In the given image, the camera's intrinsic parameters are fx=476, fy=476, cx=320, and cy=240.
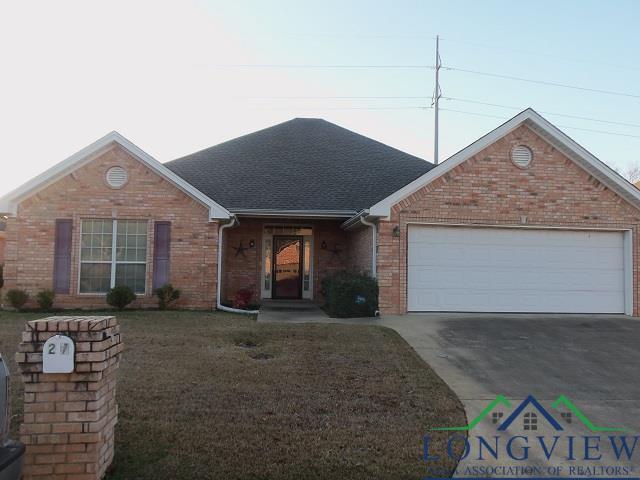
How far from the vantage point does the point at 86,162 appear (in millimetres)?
12109

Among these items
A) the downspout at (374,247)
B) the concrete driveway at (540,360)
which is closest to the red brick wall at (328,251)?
the downspout at (374,247)

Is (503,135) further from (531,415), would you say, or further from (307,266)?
(531,415)

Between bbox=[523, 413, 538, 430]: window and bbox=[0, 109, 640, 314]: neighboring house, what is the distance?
6.24m

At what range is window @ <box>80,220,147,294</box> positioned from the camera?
39.9 ft

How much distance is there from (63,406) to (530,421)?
4420mm

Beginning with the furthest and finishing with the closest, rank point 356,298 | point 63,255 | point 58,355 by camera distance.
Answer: point 63,255, point 356,298, point 58,355

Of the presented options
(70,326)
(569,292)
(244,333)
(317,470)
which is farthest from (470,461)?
(569,292)

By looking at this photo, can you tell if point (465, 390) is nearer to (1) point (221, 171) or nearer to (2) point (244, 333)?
(2) point (244, 333)

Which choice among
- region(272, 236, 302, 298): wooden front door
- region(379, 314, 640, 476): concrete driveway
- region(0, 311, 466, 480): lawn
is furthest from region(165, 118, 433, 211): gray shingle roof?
region(0, 311, 466, 480): lawn

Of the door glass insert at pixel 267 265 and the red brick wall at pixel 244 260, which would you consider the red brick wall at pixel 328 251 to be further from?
the red brick wall at pixel 244 260

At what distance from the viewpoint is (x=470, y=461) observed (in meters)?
4.10

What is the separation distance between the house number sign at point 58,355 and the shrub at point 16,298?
Result: 32.2 ft

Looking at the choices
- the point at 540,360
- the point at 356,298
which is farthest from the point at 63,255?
the point at 540,360

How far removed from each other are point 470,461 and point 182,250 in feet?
→ 32.1
